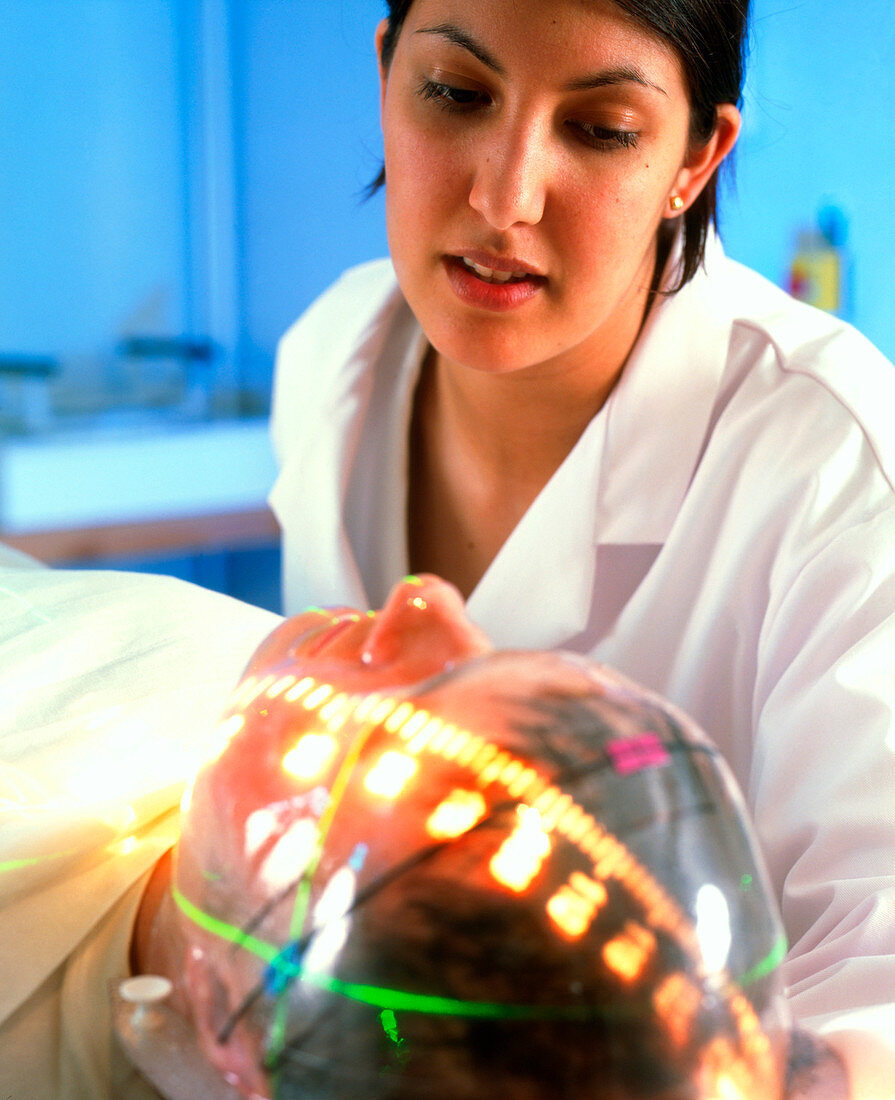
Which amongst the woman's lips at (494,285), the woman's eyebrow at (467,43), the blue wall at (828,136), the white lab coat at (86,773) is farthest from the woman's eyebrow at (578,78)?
the blue wall at (828,136)

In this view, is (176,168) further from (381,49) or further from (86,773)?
→ (86,773)

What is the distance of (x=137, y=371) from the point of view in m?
2.95

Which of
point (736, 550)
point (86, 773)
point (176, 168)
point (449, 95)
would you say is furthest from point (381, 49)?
point (176, 168)

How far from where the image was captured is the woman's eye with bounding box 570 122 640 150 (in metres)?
0.80

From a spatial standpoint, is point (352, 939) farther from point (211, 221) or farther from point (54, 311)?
point (211, 221)

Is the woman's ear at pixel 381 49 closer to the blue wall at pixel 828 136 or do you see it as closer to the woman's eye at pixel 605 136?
the woman's eye at pixel 605 136

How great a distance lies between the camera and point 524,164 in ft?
2.48

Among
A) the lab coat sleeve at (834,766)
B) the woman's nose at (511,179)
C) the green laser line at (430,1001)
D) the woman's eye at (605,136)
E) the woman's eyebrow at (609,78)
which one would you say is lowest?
the lab coat sleeve at (834,766)

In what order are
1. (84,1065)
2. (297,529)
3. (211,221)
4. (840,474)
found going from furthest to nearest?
(211,221) → (297,529) → (840,474) → (84,1065)

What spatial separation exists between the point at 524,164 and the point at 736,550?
340 millimetres

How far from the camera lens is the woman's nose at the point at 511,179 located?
29.8 inches

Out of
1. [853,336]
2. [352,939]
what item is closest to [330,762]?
[352,939]

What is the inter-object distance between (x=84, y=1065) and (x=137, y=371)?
2.65m

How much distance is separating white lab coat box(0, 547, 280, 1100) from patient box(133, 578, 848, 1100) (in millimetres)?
73
